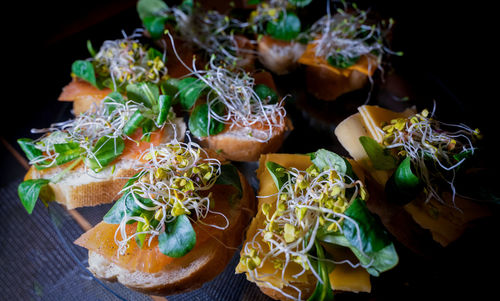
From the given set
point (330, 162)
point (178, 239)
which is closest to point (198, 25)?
point (330, 162)

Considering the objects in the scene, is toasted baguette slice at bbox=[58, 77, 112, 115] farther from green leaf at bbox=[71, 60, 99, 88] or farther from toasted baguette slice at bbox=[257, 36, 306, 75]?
toasted baguette slice at bbox=[257, 36, 306, 75]

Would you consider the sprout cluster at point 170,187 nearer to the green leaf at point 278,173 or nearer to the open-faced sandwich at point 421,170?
the green leaf at point 278,173

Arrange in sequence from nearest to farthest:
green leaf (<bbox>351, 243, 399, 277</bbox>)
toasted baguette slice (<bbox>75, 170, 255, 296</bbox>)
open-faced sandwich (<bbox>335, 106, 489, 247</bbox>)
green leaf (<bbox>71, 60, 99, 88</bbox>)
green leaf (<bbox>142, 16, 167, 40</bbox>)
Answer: green leaf (<bbox>351, 243, 399, 277</bbox>) < toasted baguette slice (<bbox>75, 170, 255, 296</bbox>) < open-faced sandwich (<bbox>335, 106, 489, 247</bbox>) < green leaf (<bbox>71, 60, 99, 88</bbox>) < green leaf (<bbox>142, 16, 167, 40</bbox>)

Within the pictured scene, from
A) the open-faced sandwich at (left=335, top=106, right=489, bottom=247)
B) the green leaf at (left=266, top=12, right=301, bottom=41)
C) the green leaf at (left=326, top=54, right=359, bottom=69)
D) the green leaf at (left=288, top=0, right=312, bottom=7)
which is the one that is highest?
the green leaf at (left=288, top=0, right=312, bottom=7)

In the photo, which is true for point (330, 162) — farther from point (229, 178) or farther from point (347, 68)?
point (347, 68)

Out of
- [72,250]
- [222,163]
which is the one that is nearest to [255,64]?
[222,163]

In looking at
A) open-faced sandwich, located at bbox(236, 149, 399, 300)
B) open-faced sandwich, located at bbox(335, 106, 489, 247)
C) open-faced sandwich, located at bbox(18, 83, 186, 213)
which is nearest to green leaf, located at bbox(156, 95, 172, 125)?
open-faced sandwich, located at bbox(18, 83, 186, 213)

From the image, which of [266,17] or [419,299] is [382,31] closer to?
[266,17]
